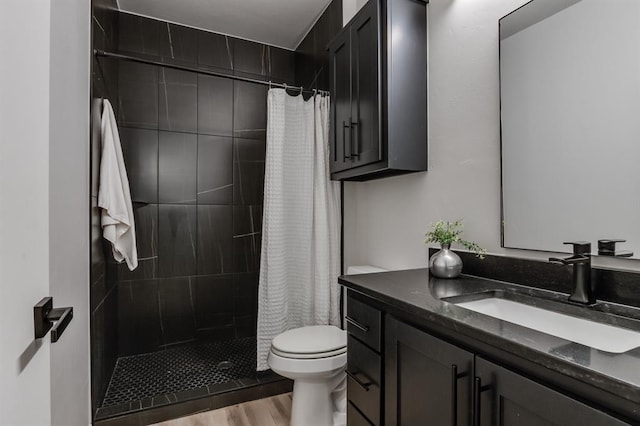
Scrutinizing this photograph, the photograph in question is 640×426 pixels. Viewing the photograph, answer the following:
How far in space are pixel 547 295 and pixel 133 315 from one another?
2770 millimetres

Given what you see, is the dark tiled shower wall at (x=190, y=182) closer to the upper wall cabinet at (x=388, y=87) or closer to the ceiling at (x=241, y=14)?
the ceiling at (x=241, y=14)

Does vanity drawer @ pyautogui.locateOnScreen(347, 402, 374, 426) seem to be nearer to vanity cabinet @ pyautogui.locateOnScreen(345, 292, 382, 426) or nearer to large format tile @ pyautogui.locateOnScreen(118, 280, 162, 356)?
vanity cabinet @ pyautogui.locateOnScreen(345, 292, 382, 426)

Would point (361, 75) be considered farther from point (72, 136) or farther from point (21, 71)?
point (21, 71)

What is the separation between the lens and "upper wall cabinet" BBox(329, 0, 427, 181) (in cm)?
160

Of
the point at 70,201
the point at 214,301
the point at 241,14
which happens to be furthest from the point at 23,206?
the point at 241,14

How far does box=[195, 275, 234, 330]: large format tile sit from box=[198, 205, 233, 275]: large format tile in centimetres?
8

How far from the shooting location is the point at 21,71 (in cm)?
66

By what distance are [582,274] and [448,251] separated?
0.49m

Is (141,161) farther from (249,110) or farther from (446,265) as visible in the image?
(446,265)

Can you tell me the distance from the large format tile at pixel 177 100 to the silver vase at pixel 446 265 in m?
2.30

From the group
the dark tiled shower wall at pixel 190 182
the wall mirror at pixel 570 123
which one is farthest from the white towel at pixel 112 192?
the wall mirror at pixel 570 123

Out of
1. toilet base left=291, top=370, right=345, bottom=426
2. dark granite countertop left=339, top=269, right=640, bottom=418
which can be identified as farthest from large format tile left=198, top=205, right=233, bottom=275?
dark granite countertop left=339, top=269, right=640, bottom=418

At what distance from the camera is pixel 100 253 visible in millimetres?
1945

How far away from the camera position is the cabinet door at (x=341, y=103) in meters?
1.89
